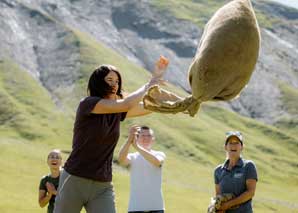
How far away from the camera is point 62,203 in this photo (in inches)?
293

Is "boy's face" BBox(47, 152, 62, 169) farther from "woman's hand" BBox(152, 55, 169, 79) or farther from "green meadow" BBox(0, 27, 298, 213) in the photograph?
"green meadow" BBox(0, 27, 298, 213)

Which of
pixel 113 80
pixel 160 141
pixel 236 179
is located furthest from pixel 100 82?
pixel 160 141

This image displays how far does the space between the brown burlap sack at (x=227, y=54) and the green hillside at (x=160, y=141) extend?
5666 centimetres

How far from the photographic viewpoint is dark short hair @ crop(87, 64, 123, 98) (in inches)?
289

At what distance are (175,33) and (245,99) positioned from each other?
119 feet

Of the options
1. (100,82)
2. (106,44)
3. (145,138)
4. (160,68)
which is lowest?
(106,44)

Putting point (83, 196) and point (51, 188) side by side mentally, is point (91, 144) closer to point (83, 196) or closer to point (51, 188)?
point (83, 196)

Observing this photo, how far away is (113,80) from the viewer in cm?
741

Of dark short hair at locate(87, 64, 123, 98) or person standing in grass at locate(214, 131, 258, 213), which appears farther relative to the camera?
person standing in grass at locate(214, 131, 258, 213)

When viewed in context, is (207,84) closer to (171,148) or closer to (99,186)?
(99,186)

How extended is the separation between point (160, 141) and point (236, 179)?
113 meters

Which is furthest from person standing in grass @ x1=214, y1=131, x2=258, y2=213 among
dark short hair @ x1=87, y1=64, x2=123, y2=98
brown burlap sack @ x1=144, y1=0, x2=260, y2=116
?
brown burlap sack @ x1=144, y1=0, x2=260, y2=116

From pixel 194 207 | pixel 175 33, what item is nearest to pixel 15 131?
pixel 194 207

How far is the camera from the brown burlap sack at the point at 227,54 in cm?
483
